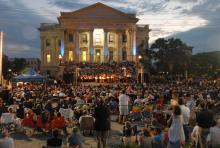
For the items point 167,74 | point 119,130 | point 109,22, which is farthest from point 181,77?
point 119,130

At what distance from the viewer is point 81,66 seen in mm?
64438

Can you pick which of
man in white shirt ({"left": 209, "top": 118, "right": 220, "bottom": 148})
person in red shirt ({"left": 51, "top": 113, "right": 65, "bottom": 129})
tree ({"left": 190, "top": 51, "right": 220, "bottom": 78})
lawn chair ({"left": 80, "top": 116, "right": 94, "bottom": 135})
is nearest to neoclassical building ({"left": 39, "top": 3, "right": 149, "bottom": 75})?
tree ({"left": 190, "top": 51, "right": 220, "bottom": 78})

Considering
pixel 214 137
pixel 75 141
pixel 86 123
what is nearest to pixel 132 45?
pixel 86 123

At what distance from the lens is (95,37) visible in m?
79.6

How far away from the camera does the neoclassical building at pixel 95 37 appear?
247ft

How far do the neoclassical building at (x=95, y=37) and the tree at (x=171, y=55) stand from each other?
4.12m

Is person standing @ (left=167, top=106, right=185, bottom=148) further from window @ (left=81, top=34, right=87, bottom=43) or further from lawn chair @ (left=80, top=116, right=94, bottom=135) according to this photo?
window @ (left=81, top=34, right=87, bottom=43)

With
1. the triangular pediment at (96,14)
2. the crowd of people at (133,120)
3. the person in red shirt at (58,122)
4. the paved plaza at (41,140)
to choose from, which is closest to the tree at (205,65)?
the triangular pediment at (96,14)

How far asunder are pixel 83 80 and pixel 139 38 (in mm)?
30555

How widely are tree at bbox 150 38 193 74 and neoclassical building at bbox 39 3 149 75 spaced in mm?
4123

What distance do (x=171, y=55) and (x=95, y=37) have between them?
1376cm

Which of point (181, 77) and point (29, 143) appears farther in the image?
point (181, 77)

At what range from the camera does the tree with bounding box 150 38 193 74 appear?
75100mm

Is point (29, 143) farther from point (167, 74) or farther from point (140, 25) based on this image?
point (140, 25)
